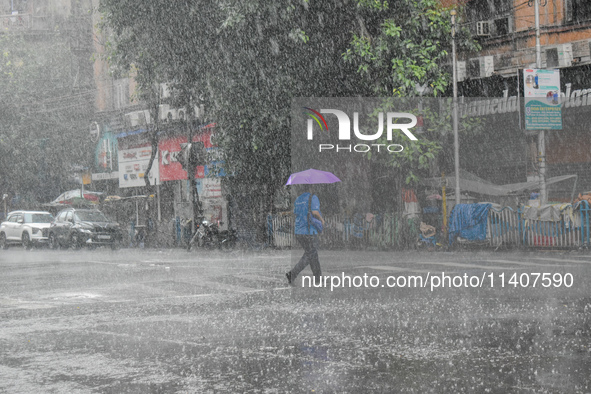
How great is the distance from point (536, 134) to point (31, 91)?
89.8 ft

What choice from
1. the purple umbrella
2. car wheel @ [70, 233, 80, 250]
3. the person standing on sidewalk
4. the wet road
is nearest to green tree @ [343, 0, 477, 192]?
the purple umbrella

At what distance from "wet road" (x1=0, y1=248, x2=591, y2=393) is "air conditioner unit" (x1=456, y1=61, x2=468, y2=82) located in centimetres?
1757

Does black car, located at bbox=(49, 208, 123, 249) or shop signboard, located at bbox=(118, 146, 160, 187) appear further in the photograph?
shop signboard, located at bbox=(118, 146, 160, 187)

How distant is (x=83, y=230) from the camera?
28172 millimetres

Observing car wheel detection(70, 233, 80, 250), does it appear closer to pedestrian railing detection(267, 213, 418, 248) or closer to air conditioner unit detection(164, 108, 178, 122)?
pedestrian railing detection(267, 213, 418, 248)

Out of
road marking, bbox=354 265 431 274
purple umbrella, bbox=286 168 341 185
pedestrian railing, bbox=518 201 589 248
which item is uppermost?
purple umbrella, bbox=286 168 341 185

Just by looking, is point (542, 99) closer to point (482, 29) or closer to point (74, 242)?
point (482, 29)

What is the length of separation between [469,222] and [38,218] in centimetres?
1990

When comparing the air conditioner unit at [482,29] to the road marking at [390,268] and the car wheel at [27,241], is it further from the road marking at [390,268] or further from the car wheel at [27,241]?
the car wheel at [27,241]

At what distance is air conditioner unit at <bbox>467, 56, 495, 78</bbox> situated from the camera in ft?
97.1

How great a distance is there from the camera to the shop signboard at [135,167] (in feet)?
128

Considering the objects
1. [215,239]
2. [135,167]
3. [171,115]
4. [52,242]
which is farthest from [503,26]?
[135,167]

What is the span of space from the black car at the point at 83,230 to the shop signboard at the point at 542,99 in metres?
16.0

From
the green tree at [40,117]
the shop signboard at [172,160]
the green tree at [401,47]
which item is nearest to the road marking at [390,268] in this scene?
the green tree at [401,47]
